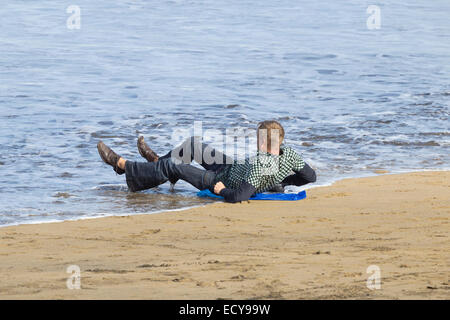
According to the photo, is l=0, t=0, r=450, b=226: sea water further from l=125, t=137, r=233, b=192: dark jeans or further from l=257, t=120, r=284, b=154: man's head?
l=257, t=120, r=284, b=154: man's head

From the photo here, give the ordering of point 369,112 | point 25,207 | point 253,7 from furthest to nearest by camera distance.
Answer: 1. point 253,7
2. point 369,112
3. point 25,207

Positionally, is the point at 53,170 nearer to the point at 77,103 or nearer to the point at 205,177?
the point at 205,177

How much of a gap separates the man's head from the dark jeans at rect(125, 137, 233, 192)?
0.61 m

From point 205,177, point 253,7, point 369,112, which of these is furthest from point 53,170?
point 253,7

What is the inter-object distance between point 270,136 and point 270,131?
0.06m

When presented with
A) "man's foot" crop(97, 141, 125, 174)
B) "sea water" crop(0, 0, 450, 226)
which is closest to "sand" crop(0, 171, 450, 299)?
"sea water" crop(0, 0, 450, 226)

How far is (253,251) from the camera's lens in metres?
5.57

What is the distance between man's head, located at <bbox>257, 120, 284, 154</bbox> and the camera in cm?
731

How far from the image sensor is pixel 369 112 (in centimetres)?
1319

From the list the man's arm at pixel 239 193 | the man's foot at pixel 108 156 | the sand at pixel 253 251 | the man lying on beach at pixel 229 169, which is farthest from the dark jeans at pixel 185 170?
the sand at pixel 253 251

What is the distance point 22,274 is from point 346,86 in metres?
12.0

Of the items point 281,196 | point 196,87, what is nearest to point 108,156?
point 281,196

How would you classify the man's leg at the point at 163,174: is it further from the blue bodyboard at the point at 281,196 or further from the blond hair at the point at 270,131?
the blond hair at the point at 270,131

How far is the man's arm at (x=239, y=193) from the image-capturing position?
739 cm
